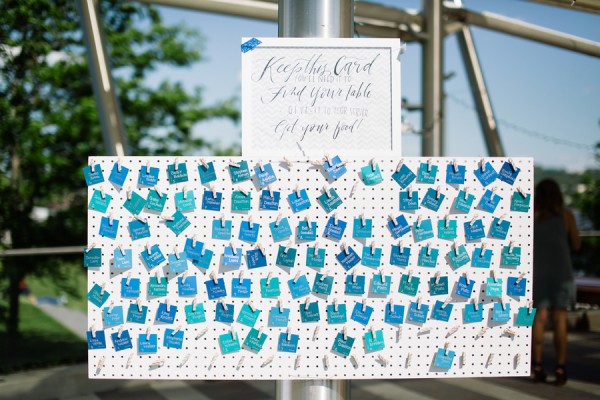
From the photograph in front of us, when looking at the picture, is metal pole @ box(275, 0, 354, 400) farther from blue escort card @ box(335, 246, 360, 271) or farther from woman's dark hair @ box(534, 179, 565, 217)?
woman's dark hair @ box(534, 179, 565, 217)

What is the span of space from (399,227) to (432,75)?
6.57 meters

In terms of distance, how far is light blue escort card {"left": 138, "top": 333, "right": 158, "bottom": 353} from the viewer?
2.42 m

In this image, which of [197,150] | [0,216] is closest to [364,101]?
[0,216]

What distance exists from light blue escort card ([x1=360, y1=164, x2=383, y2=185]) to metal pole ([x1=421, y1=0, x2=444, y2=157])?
6498 mm

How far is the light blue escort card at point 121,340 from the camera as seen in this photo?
7.89 ft

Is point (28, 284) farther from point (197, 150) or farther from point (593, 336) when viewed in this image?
point (197, 150)

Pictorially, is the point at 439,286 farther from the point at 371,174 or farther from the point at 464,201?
the point at 371,174

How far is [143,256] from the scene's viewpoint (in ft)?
7.88

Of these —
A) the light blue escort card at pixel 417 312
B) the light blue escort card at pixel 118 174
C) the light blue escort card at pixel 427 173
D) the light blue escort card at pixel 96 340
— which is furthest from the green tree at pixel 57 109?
the light blue escort card at pixel 427 173

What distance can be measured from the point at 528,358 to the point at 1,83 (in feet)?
24.4

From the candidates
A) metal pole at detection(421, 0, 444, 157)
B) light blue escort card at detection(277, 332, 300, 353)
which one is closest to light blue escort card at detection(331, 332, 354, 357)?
light blue escort card at detection(277, 332, 300, 353)

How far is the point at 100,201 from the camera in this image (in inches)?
94.3

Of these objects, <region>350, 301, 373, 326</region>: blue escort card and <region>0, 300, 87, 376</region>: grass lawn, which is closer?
<region>350, 301, 373, 326</region>: blue escort card

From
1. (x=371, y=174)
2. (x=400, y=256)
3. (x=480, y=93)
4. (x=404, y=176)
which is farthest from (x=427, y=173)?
(x=480, y=93)
